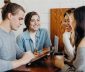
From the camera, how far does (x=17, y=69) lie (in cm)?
179

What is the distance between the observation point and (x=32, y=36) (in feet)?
8.75

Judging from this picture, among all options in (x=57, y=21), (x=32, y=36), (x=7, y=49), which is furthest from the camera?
(x=57, y=21)

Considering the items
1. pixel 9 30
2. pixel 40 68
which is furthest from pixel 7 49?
pixel 40 68

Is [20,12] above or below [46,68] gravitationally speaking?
above

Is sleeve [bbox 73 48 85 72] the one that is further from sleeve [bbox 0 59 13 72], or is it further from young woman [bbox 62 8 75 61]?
young woman [bbox 62 8 75 61]

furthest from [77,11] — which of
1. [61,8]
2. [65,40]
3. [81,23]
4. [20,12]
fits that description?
[61,8]

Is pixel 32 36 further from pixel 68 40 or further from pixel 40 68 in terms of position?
pixel 40 68

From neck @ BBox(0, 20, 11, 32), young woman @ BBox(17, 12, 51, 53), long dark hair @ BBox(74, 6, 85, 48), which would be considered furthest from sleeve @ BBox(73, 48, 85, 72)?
young woman @ BBox(17, 12, 51, 53)

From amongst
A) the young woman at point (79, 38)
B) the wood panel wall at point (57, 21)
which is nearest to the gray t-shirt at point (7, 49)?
the young woman at point (79, 38)

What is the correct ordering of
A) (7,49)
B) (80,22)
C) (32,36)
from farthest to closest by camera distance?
(32,36) < (7,49) < (80,22)

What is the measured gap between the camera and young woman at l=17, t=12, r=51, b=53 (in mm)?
2598

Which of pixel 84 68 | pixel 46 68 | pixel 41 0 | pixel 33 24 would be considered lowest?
pixel 46 68

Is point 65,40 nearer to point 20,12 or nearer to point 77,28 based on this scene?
point 20,12

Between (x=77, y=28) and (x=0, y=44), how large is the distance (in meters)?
0.69
